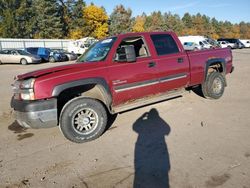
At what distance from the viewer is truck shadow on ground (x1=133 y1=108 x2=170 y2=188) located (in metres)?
3.40

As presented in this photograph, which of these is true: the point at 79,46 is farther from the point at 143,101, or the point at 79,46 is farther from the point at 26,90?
the point at 26,90

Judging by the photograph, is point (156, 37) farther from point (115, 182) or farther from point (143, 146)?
point (115, 182)

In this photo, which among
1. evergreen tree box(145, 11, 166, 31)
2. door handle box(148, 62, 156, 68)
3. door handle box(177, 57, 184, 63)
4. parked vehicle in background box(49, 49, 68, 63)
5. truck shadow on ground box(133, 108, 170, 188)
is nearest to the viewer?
truck shadow on ground box(133, 108, 170, 188)

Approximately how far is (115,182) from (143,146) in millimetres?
1160

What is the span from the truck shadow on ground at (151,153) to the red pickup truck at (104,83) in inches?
19.2

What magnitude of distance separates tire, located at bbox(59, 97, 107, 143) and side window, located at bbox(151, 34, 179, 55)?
1.97m

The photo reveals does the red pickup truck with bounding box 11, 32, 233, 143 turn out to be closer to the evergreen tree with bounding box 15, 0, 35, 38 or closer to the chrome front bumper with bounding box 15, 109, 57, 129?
the chrome front bumper with bounding box 15, 109, 57, 129

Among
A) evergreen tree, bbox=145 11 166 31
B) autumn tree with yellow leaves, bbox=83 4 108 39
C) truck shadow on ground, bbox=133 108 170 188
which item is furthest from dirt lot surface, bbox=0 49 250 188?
evergreen tree, bbox=145 11 166 31

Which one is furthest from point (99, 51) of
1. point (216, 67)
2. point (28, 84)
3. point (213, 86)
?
point (216, 67)

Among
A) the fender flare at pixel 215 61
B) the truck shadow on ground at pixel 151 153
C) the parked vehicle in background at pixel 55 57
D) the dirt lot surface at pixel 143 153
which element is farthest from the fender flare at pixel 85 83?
the parked vehicle in background at pixel 55 57

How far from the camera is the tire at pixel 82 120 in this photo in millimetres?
4684

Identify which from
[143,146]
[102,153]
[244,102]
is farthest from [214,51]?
[102,153]

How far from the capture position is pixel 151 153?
4.14 meters

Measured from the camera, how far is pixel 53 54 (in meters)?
26.0
